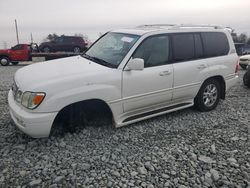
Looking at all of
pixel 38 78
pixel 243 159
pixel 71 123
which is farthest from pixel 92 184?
pixel 243 159

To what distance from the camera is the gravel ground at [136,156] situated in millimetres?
2918

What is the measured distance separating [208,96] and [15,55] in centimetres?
1388

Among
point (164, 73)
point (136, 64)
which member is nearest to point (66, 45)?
point (164, 73)

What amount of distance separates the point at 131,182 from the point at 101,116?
1833mm

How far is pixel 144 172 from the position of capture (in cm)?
305

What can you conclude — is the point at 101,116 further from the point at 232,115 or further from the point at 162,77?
the point at 232,115

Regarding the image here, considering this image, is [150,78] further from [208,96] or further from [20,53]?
[20,53]

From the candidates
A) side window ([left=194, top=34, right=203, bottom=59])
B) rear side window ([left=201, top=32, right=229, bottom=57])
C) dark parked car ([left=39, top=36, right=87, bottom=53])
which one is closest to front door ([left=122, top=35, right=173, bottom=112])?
side window ([left=194, top=34, right=203, bottom=59])

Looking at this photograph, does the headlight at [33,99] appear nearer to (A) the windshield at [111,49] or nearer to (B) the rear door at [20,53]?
(A) the windshield at [111,49]

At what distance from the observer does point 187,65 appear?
4.51 metres

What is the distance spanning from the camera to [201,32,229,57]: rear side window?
4.87m

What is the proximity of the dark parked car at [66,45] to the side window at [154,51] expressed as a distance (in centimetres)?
1471

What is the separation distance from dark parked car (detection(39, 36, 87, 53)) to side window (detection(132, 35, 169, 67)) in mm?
14712

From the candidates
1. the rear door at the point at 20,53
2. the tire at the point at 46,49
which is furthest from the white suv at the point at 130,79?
the tire at the point at 46,49
